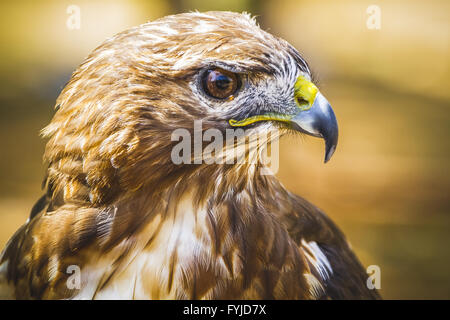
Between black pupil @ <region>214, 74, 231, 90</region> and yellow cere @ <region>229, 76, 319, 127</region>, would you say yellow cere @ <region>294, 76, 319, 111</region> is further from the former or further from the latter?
black pupil @ <region>214, 74, 231, 90</region>

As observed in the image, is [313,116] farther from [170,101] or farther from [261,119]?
[170,101]

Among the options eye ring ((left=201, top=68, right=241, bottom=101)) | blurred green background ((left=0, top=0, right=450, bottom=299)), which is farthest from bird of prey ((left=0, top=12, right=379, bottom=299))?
blurred green background ((left=0, top=0, right=450, bottom=299))

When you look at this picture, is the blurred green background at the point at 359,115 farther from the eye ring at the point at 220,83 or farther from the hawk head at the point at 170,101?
the eye ring at the point at 220,83

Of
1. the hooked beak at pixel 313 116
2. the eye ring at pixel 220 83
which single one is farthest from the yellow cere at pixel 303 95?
the eye ring at pixel 220 83

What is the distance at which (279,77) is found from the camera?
54.4 inches

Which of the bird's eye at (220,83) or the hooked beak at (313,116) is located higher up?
the bird's eye at (220,83)

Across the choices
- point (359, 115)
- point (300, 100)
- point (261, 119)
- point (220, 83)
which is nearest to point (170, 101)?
point (220, 83)

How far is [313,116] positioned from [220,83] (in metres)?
0.29

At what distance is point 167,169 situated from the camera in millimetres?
1400

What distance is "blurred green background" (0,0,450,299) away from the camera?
12.6 ft

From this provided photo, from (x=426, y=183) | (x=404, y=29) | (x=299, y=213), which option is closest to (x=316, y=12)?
(x=404, y=29)

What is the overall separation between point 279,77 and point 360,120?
12.3ft

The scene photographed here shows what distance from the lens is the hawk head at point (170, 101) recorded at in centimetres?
134

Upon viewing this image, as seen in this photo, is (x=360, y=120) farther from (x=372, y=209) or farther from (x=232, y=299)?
(x=232, y=299)
